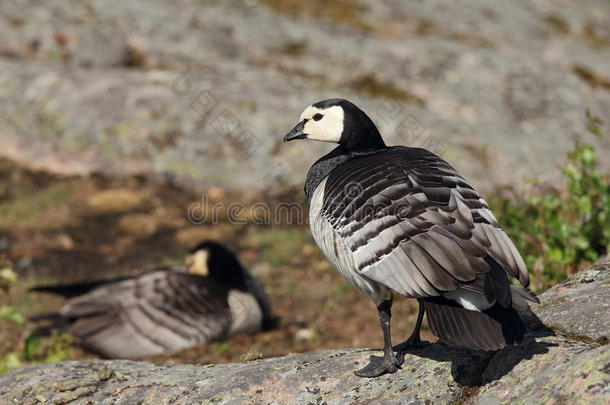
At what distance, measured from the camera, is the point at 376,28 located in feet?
56.2

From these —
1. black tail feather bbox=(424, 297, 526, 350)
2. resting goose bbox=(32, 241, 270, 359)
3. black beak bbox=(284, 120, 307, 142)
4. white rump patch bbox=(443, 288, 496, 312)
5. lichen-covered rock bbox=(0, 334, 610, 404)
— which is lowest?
resting goose bbox=(32, 241, 270, 359)

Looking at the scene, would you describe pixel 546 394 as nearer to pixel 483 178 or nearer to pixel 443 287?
pixel 443 287

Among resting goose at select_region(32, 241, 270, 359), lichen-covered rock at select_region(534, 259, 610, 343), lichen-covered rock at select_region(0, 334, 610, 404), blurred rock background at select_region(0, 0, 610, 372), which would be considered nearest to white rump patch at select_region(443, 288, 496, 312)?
lichen-covered rock at select_region(0, 334, 610, 404)

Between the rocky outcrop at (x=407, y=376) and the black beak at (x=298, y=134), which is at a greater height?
the black beak at (x=298, y=134)

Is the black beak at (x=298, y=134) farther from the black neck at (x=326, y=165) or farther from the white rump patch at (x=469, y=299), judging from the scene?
the white rump patch at (x=469, y=299)

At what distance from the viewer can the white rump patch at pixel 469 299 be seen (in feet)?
12.1

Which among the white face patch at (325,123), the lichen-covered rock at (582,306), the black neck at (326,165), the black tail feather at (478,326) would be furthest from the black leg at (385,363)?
the white face patch at (325,123)

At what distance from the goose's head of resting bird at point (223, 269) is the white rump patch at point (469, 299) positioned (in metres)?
5.13

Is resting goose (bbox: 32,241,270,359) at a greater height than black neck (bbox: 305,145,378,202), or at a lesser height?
lesser

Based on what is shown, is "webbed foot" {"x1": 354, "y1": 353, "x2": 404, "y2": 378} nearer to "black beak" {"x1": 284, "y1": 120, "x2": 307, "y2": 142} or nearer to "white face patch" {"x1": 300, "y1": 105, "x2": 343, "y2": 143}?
"white face patch" {"x1": 300, "y1": 105, "x2": 343, "y2": 143}

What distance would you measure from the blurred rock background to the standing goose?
3337mm

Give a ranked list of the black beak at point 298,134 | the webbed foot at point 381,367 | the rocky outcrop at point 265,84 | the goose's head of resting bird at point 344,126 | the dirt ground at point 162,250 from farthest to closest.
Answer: the rocky outcrop at point 265,84
the dirt ground at point 162,250
the black beak at point 298,134
the goose's head of resting bird at point 344,126
the webbed foot at point 381,367

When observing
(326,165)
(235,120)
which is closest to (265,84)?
(235,120)

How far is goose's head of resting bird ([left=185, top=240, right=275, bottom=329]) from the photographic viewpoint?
8.73m
